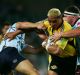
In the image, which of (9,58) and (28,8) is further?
(28,8)

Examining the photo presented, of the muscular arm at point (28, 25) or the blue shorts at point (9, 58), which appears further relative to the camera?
the blue shorts at point (9, 58)

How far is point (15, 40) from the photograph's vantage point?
8523 mm

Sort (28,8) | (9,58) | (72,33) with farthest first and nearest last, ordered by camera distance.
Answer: (28,8), (9,58), (72,33)

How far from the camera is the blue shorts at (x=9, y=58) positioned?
841 centimetres

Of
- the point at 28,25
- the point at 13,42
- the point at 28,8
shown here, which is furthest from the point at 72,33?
the point at 28,8

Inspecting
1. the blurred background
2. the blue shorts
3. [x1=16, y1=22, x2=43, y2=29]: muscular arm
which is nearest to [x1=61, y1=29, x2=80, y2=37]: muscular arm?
[x1=16, y1=22, x2=43, y2=29]: muscular arm

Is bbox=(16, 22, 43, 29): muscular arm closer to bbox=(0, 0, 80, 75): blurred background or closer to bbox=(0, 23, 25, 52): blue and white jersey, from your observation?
bbox=(0, 23, 25, 52): blue and white jersey

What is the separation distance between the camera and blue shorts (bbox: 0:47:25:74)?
8.41 meters

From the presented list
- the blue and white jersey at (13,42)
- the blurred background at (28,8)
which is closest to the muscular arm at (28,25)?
the blue and white jersey at (13,42)

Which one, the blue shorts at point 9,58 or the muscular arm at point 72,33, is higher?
the muscular arm at point 72,33

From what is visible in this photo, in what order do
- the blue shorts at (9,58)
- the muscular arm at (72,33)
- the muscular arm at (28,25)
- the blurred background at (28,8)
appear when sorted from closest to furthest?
the muscular arm at (72,33) → the muscular arm at (28,25) → the blue shorts at (9,58) → the blurred background at (28,8)

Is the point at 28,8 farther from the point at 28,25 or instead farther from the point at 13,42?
the point at 28,25

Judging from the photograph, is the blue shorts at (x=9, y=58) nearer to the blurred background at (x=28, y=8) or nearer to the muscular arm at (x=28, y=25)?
the muscular arm at (x=28, y=25)

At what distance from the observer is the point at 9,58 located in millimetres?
8469
